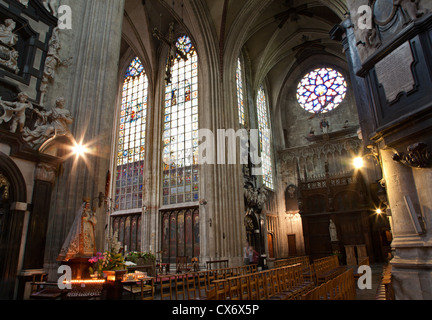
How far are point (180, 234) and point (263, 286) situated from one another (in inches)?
436

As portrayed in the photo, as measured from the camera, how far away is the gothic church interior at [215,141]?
5090 mm

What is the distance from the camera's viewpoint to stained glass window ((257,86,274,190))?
856 inches

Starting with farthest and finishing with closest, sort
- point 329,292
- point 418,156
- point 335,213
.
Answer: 1. point 335,213
2. point 418,156
3. point 329,292

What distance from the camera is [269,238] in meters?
20.2

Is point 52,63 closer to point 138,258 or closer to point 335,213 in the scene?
point 138,258

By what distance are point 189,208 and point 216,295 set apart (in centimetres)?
1154

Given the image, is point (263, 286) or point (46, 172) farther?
point (46, 172)

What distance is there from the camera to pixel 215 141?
15516 millimetres

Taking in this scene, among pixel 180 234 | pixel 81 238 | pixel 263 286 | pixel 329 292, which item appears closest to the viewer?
pixel 329 292

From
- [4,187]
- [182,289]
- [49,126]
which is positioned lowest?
[182,289]

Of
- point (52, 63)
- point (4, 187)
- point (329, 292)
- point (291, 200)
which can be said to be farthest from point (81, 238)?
point (291, 200)

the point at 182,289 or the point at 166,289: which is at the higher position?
the point at 182,289

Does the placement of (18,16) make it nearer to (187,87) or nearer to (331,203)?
(187,87)

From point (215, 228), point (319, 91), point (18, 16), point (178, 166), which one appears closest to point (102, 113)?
point (18, 16)
